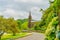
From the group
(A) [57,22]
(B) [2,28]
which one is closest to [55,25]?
(A) [57,22]

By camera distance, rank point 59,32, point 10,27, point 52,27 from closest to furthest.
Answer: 1. point 59,32
2. point 52,27
3. point 10,27

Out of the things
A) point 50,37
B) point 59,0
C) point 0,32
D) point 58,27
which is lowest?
point 0,32

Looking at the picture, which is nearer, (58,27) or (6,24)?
(58,27)

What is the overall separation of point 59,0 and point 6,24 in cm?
3229

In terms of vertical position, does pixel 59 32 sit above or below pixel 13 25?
above

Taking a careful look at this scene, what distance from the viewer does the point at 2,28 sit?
33312mm

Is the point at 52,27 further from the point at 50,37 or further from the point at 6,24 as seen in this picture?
the point at 6,24

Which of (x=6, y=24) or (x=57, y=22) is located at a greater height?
(x=57, y=22)

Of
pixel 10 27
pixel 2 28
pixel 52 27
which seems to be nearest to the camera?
pixel 52 27

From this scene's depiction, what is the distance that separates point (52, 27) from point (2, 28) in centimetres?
3093

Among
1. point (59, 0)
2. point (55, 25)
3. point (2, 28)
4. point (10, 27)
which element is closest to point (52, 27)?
point (55, 25)

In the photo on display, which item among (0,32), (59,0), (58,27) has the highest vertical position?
(59,0)

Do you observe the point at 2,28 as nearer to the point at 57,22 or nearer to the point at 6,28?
the point at 6,28

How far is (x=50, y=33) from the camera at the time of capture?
2.86m
